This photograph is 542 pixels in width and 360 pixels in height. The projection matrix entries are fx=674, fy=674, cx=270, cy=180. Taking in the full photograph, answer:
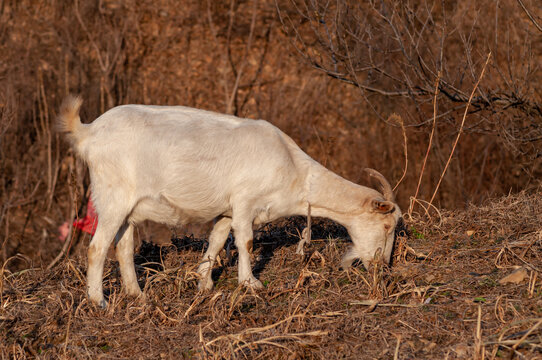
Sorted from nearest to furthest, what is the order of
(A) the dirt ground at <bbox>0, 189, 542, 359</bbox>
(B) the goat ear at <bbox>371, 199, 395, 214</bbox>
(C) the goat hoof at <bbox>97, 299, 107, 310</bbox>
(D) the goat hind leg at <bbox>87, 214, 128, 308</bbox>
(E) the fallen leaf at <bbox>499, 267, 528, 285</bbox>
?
(A) the dirt ground at <bbox>0, 189, 542, 359</bbox>
(E) the fallen leaf at <bbox>499, 267, 528, 285</bbox>
(C) the goat hoof at <bbox>97, 299, 107, 310</bbox>
(D) the goat hind leg at <bbox>87, 214, 128, 308</bbox>
(B) the goat ear at <bbox>371, 199, 395, 214</bbox>

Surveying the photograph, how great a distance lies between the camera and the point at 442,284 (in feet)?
19.1

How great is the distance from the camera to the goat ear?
642 centimetres

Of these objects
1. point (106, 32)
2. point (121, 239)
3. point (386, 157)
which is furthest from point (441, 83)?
point (106, 32)

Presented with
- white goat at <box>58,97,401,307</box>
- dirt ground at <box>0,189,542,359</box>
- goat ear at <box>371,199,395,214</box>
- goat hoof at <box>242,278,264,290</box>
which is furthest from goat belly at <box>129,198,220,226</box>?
A: goat ear at <box>371,199,395,214</box>

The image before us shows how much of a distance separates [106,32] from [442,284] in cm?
1442

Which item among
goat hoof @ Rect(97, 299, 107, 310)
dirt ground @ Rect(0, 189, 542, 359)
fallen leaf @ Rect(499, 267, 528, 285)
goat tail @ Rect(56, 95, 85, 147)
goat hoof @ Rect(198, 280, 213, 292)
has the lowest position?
goat hoof @ Rect(198, 280, 213, 292)

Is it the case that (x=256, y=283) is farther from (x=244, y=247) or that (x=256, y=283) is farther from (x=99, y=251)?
(x=99, y=251)

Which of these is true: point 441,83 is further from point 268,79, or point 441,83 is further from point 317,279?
point 268,79

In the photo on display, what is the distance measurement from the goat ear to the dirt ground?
0.49 meters

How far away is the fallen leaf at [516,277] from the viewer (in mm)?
5523

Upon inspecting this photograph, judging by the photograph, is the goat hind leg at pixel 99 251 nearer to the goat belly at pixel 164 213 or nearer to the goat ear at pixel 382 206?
the goat belly at pixel 164 213

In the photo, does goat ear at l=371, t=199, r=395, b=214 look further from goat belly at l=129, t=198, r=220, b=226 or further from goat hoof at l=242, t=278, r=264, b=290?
Result: goat belly at l=129, t=198, r=220, b=226

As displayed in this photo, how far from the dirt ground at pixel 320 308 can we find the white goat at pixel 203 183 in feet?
1.22

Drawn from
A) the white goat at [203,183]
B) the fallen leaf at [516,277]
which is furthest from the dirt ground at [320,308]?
the white goat at [203,183]
